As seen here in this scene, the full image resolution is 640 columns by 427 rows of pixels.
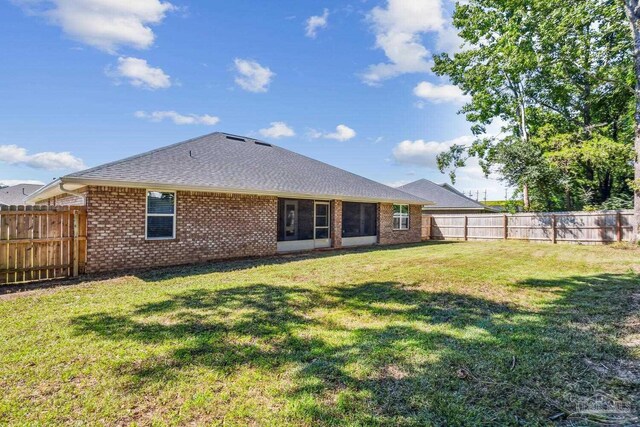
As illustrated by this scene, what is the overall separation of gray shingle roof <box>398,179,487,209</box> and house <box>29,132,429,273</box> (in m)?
11.1

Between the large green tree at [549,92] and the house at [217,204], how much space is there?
9.91 metres

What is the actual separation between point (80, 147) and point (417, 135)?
21359 mm

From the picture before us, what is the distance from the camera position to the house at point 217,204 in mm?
9094

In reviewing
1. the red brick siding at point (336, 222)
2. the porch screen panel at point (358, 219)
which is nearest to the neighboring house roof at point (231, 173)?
the red brick siding at point (336, 222)

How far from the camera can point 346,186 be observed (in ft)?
54.3

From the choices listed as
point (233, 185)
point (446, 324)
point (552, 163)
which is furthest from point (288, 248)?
point (552, 163)

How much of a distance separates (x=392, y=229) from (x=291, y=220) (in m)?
6.98

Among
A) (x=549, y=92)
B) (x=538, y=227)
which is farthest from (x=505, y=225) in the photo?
(x=549, y=92)

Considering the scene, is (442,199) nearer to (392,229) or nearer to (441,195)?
(441,195)

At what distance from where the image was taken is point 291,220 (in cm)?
1402

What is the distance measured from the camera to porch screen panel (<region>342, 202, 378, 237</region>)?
53.2 feet

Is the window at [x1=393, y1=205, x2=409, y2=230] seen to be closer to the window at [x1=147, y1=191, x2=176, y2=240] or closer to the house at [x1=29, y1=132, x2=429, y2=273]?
the house at [x1=29, y1=132, x2=429, y2=273]

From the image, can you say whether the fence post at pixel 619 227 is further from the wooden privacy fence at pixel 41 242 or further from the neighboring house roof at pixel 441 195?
the wooden privacy fence at pixel 41 242

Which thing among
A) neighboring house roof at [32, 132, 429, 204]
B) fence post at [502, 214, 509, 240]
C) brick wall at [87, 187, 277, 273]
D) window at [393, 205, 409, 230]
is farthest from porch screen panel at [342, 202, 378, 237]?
fence post at [502, 214, 509, 240]
